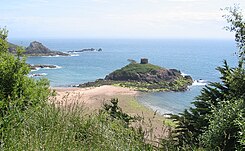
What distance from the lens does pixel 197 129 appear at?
12688 millimetres

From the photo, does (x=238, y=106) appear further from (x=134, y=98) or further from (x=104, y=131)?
(x=134, y=98)

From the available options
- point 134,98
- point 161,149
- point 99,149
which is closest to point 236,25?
point 161,149

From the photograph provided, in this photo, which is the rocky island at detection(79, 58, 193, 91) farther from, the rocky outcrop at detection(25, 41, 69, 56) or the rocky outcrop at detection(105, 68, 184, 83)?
the rocky outcrop at detection(25, 41, 69, 56)

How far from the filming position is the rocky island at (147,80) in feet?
185

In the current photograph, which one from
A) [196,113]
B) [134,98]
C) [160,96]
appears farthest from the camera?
[160,96]

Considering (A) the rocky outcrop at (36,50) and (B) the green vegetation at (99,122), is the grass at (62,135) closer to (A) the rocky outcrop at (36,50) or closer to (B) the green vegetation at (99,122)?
(B) the green vegetation at (99,122)

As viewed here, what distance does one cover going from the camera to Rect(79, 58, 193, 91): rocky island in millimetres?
56406

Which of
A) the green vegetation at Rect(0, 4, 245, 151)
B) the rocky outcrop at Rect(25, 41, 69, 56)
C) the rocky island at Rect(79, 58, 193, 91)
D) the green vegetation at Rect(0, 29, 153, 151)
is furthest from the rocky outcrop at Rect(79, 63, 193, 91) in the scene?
the green vegetation at Rect(0, 29, 153, 151)

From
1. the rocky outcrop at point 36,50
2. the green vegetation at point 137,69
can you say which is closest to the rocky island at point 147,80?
the green vegetation at point 137,69

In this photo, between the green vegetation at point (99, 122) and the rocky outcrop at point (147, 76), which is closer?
the green vegetation at point (99, 122)

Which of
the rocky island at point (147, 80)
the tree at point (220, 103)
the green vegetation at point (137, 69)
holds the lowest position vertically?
the rocky island at point (147, 80)

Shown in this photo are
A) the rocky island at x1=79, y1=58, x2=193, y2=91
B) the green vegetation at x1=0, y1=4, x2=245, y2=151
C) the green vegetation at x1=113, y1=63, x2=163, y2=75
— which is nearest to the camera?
the green vegetation at x1=0, y1=4, x2=245, y2=151

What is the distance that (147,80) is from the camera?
61.5 meters

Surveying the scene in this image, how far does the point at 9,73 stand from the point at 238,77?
7866 millimetres
